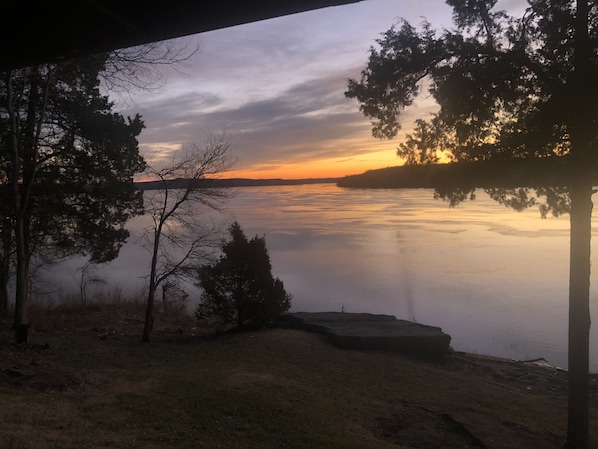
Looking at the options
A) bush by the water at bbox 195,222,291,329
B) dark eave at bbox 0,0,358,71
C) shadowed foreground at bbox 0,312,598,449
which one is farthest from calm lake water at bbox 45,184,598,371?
dark eave at bbox 0,0,358,71

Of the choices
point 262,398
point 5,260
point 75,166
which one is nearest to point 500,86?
point 262,398

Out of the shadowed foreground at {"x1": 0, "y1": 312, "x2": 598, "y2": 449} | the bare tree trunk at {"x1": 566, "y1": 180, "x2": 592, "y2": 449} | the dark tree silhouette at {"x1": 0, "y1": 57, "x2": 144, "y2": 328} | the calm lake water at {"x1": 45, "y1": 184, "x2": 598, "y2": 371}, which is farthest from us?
the calm lake water at {"x1": 45, "y1": 184, "x2": 598, "y2": 371}

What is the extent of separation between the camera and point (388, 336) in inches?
619

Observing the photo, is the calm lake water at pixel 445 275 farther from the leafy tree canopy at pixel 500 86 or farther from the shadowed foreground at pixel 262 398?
the leafy tree canopy at pixel 500 86

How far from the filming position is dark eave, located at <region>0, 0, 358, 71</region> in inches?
136

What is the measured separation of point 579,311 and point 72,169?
1655 cm

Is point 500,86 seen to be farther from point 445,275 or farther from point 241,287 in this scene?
point 445,275

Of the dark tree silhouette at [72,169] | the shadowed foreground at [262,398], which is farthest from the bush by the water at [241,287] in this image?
the dark tree silhouette at [72,169]

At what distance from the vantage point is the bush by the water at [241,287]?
17266mm

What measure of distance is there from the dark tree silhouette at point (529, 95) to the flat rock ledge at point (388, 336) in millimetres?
Result: 6904

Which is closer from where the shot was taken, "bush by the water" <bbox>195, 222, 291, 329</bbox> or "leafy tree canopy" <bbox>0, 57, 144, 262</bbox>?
"leafy tree canopy" <bbox>0, 57, 144, 262</bbox>

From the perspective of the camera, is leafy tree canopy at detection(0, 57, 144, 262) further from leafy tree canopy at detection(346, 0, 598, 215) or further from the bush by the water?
leafy tree canopy at detection(346, 0, 598, 215)

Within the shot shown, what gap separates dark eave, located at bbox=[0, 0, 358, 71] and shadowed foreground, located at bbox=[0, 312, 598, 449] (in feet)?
14.4

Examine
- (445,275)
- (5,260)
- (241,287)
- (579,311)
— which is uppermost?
(579,311)
